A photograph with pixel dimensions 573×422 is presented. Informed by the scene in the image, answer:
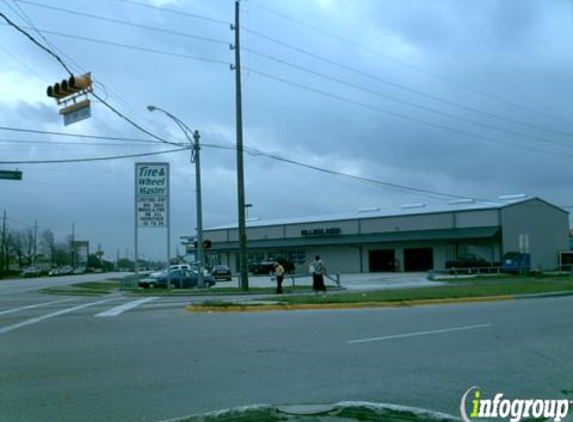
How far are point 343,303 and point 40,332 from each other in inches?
372

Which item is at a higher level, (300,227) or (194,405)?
(300,227)

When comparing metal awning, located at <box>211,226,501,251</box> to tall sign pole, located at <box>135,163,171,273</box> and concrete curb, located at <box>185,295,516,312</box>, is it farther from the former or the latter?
concrete curb, located at <box>185,295,516,312</box>

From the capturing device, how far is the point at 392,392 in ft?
25.8

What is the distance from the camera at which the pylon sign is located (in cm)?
1473

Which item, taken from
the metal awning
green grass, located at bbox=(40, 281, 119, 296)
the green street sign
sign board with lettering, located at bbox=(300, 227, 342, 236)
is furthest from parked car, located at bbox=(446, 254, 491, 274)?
the green street sign

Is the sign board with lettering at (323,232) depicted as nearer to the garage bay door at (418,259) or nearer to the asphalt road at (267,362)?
the garage bay door at (418,259)

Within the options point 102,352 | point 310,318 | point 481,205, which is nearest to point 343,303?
point 310,318

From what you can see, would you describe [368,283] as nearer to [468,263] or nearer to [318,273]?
[318,273]

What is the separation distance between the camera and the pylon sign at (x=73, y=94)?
14734 millimetres

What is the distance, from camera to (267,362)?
32.9 feet

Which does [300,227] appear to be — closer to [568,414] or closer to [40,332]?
[40,332]

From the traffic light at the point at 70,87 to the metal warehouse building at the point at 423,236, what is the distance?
45855 mm

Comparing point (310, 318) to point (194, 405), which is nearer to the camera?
point (194, 405)

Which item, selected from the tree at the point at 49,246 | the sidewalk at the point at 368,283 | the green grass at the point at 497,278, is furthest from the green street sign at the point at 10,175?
the tree at the point at 49,246
